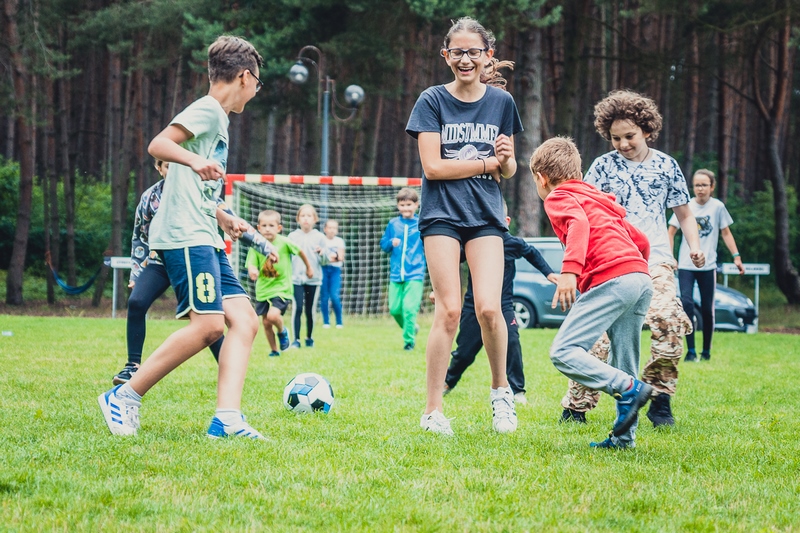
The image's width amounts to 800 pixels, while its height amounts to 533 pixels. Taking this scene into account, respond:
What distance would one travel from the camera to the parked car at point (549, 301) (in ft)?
50.9

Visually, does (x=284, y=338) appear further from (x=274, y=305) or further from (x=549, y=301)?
(x=549, y=301)

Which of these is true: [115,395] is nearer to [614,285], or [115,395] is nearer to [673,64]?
[614,285]

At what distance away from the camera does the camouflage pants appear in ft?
16.3

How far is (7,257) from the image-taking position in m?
27.6

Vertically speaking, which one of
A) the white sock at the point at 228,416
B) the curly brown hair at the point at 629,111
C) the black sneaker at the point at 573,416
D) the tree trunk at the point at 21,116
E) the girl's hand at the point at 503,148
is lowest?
the black sneaker at the point at 573,416

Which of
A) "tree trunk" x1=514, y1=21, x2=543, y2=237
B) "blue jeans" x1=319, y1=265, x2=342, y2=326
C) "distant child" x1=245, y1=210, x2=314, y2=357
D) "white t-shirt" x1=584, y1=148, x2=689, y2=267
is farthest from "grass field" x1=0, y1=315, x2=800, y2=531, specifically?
"tree trunk" x1=514, y1=21, x2=543, y2=237

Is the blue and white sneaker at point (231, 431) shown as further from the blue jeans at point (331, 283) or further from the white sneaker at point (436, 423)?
the blue jeans at point (331, 283)

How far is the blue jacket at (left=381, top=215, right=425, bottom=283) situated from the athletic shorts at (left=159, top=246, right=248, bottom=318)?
615 centimetres

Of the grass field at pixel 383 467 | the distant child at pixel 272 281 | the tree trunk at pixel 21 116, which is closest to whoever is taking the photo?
the grass field at pixel 383 467

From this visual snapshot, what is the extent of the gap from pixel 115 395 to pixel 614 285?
8.12ft

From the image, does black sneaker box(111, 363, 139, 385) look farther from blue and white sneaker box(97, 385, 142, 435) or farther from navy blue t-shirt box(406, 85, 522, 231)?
navy blue t-shirt box(406, 85, 522, 231)

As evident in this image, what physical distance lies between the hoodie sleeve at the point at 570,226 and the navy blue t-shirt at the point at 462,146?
49 cm

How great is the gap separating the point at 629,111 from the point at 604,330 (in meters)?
1.56

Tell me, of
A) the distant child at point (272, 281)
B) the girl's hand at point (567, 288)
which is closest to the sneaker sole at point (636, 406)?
the girl's hand at point (567, 288)
